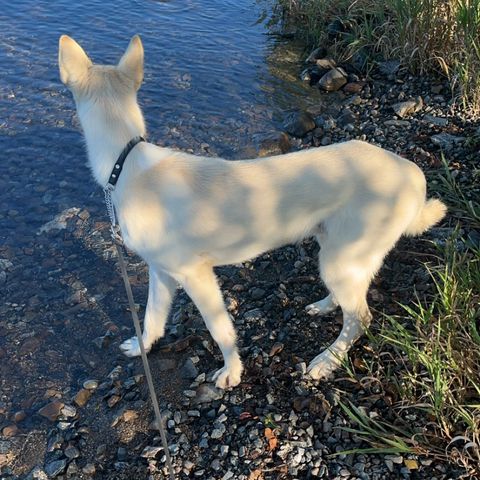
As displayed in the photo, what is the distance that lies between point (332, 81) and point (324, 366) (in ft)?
17.9

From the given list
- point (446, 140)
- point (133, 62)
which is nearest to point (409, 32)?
point (446, 140)

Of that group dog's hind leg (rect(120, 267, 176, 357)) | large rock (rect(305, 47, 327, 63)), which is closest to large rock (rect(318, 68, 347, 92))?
large rock (rect(305, 47, 327, 63))

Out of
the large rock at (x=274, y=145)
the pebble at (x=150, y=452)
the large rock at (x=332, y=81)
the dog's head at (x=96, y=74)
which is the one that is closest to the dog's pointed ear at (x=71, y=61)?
the dog's head at (x=96, y=74)

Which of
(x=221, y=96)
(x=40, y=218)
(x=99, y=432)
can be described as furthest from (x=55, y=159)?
(x=99, y=432)

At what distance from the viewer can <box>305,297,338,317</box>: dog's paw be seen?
145 inches

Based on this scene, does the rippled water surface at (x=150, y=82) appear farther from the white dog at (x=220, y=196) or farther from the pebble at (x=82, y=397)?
the white dog at (x=220, y=196)

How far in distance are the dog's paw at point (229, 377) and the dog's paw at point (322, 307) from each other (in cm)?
75

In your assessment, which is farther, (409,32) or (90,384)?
(409,32)

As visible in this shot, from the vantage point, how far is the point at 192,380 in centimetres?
336

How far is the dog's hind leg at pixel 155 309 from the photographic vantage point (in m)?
3.35

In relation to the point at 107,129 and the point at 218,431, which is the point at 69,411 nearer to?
the point at 218,431

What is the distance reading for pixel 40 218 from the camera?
5008 millimetres

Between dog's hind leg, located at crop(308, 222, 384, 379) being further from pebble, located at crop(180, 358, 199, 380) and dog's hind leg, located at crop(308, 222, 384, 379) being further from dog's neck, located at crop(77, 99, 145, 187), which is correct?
dog's neck, located at crop(77, 99, 145, 187)

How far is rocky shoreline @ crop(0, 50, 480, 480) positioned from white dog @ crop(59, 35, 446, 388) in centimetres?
43
